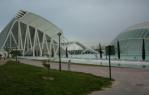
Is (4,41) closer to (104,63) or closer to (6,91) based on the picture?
(104,63)

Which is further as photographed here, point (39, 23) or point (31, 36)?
point (31, 36)

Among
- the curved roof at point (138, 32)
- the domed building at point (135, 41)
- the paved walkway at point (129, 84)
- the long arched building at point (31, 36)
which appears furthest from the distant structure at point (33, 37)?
the paved walkway at point (129, 84)

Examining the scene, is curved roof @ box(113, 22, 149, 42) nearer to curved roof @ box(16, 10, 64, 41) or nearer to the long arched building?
the long arched building

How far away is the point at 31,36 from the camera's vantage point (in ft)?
356

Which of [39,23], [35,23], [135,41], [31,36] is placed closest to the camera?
[135,41]

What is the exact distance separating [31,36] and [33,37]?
0.85 metres

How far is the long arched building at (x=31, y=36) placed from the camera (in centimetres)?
10312

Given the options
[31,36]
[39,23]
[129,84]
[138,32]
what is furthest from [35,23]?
[129,84]

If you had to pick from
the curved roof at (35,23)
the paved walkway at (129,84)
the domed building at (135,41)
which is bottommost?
the paved walkway at (129,84)

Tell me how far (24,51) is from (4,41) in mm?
8207

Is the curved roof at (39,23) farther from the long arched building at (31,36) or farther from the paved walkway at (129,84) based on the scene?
the paved walkway at (129,84)

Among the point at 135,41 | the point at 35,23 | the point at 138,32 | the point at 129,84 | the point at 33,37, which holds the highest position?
the point at 35,23

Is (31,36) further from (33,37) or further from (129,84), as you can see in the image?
(129,84)

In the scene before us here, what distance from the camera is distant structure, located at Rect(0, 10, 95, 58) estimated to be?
4058 inches
